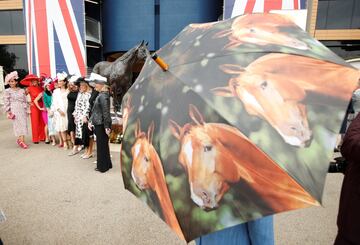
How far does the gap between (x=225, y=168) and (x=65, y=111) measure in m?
6.53

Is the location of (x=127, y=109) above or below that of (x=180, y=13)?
below

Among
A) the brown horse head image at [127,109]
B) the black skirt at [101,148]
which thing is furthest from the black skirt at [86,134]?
the brown horse head image at [127,109]

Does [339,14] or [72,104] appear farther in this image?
[339,14]

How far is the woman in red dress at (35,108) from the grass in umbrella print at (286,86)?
298 inches

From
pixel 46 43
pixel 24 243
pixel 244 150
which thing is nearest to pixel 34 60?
pixel 46 43

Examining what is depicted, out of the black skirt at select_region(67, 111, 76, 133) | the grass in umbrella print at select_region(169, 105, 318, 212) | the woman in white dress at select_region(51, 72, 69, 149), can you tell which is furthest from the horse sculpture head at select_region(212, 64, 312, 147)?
the woman in white dress at select_region(51, 72, 69, 149)

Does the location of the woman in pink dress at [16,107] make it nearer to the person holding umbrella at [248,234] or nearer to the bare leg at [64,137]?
the bare leg at [64,137]

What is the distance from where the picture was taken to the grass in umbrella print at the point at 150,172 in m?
1.14

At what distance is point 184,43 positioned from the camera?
1.37 m

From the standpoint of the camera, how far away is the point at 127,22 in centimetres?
2353

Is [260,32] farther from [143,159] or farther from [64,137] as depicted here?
[64,137]

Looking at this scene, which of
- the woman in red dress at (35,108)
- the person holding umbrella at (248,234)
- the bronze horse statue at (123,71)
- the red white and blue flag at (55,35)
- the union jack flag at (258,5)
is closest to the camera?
the person holding umbrella at (248,234)

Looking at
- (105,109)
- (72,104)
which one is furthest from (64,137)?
(105,109)

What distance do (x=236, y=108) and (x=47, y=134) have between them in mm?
7611
